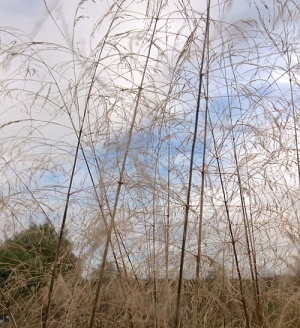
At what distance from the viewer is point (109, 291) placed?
2350 mm

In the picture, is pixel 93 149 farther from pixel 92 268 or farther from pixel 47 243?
pixel 47 243

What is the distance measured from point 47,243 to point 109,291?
568mm

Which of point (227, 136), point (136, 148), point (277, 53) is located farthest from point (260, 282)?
point (277, 53)

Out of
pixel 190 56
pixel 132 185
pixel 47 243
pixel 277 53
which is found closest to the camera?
pixel 190 56

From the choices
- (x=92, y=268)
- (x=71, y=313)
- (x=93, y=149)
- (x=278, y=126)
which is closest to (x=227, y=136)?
(x=278, y=126)

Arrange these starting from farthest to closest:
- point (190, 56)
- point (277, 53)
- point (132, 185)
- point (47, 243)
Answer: point (47, 243) → point (277, 53) → point (132, 185) → point (190, 56)

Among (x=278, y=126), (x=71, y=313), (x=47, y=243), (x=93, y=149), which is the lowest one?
(x=71, y=313)

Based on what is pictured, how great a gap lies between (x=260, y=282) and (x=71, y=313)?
2.84 feet

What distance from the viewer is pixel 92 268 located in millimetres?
2357

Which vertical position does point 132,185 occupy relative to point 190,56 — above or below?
below

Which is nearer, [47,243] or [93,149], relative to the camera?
[93,149]

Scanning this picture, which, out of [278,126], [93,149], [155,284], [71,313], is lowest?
[71,313]

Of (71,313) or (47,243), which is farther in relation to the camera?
(47,243)

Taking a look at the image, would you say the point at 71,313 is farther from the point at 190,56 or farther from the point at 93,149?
the point at 190,56
